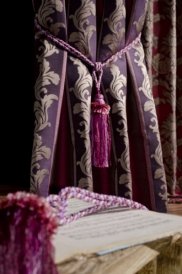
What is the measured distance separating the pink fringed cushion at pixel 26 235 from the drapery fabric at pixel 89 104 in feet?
2.71

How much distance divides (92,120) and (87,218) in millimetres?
747

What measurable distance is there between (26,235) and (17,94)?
51.2 inches

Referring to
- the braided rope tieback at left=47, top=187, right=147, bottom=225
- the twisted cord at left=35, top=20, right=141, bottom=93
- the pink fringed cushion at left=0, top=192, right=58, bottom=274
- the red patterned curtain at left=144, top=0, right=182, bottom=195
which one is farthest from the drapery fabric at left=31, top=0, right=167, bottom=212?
the pink fringed cushion at left=0, top=192, right=58, bottom=274

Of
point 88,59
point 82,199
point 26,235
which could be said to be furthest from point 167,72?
point 26,235

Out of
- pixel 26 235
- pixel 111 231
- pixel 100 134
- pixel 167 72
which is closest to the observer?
pixel 26 235

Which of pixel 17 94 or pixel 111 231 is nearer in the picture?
pixel 111 231

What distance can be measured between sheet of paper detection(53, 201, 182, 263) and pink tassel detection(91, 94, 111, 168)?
26.5 inches

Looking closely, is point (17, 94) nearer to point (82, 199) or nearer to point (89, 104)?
point (89, 104)

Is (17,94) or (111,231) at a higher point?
(17,94)

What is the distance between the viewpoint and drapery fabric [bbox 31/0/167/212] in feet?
3.82

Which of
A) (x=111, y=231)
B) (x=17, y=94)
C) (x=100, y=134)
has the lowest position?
(x=111, y=231)

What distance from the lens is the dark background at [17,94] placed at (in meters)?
1.55

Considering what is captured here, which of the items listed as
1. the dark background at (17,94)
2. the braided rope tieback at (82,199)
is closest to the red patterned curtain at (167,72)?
the dark background at (17,94)

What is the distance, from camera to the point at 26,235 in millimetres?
308
